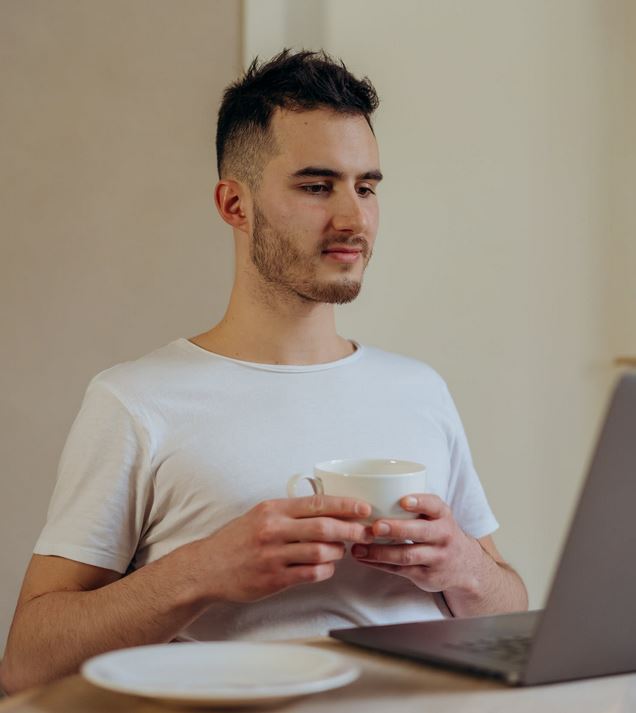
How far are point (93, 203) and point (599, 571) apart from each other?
1.60m

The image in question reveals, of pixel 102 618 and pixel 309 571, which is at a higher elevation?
pixel 309 571

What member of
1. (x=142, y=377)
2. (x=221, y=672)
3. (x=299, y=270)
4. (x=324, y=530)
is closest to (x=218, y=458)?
(x=142, y=377)

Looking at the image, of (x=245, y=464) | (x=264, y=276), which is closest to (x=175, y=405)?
(x=245, y=464)

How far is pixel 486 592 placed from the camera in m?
1.38

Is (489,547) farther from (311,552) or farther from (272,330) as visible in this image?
(311,552)

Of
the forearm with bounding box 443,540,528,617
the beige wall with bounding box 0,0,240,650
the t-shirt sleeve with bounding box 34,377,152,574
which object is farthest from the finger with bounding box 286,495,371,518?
the beige wall with bounding box 0,0,240,650

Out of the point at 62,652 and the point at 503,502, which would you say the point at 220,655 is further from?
the point at 503,502

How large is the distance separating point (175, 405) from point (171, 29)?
103 centimetres

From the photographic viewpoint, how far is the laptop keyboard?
85 cm

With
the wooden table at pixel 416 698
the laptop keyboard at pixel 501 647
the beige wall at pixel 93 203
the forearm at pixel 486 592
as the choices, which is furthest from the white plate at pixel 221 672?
the beige wall at pixel 93 203

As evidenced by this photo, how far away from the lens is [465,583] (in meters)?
1.28

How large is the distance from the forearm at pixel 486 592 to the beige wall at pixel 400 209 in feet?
3.09

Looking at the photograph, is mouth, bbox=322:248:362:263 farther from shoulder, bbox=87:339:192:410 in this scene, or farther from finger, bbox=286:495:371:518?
finger, bbox=286:495:371:518

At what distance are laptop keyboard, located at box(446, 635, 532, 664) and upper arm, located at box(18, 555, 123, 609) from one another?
0.63 meters
